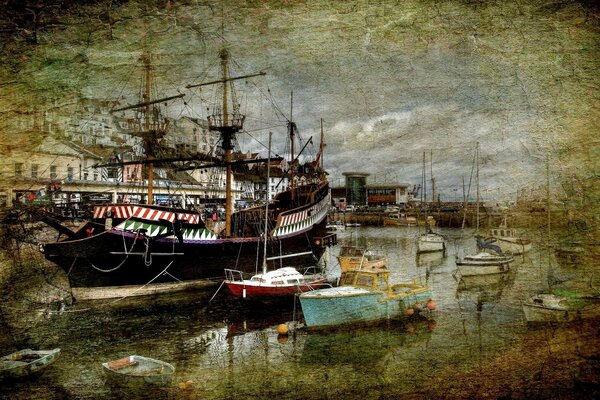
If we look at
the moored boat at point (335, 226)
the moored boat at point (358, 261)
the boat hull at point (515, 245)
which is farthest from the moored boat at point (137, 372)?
the moored boat at point (335, 226)

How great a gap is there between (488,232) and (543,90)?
9.74 m

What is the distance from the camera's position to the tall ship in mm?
8156

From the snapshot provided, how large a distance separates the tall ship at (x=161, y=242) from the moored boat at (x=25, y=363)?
3.15 meters

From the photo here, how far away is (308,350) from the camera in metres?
6.15

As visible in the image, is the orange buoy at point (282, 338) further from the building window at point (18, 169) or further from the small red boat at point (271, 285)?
the building window at point (18, 169)

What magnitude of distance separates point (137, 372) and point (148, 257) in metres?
4.85

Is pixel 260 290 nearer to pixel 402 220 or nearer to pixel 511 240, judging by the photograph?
pixel 511 240

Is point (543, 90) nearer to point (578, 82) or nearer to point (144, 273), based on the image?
point (578, 82)

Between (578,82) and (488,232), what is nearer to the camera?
(578,82)

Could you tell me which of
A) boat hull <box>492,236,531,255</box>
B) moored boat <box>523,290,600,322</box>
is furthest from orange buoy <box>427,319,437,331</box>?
boat hull <box>492,236,531,255</box>

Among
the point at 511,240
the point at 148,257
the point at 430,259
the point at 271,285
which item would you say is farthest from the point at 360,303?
the point at 430,259

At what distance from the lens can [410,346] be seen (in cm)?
620

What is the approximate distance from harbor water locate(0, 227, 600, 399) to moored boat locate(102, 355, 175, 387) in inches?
4.6

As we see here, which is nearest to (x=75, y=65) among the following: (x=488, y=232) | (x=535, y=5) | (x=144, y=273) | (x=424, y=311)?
(x=144, y=273)
